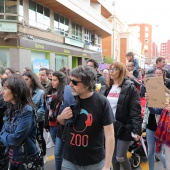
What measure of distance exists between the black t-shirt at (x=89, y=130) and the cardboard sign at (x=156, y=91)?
115 centimetres

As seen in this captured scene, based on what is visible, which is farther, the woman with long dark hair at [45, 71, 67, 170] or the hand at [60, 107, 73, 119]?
the woman with long dark hair at [45, 71, 67, 170]

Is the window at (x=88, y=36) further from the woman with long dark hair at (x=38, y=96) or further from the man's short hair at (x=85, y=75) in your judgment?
the man's short hair at (x=85, y=75)

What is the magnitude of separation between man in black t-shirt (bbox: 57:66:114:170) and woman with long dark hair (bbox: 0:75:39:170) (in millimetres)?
449

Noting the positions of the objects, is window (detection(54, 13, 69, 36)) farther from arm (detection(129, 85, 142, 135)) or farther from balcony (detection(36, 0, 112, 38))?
arm (detection(129, 85, 142, 135))

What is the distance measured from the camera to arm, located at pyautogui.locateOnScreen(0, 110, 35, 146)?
7.76ft

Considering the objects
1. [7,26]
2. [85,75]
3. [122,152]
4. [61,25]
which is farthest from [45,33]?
[85,75]

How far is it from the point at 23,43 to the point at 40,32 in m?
2.43

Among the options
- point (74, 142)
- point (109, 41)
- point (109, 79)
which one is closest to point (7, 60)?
point (109, 79)

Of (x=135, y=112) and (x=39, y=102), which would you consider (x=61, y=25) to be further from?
(x=135, y=112)

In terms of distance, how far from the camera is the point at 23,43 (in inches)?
615

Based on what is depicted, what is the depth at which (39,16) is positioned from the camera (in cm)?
1770

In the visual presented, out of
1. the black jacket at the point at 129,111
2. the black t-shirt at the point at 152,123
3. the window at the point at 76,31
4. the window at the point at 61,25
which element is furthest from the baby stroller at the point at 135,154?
the window at the point at 76,31

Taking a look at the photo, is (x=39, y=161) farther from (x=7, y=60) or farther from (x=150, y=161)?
(x=7, y=60)

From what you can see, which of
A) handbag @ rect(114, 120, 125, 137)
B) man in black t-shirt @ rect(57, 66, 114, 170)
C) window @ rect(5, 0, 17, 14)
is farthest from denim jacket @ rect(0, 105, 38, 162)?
window @ rect(5, 0, 17, 14)
